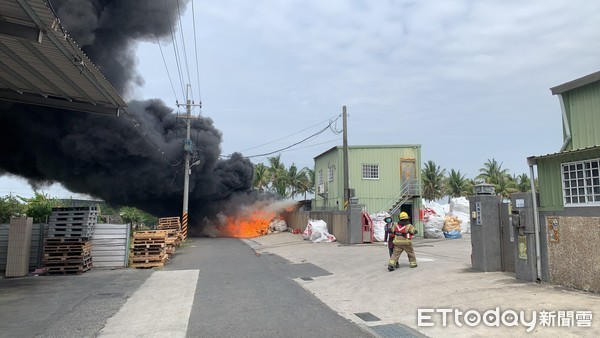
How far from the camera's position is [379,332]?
19.4ft

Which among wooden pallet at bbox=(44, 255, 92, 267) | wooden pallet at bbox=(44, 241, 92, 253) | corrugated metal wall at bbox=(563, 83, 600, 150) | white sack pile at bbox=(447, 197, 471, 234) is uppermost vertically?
corrugated metal wall at bbox=(563, 83, 600, 150)

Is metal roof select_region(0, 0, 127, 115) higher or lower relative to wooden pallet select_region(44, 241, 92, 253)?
higher

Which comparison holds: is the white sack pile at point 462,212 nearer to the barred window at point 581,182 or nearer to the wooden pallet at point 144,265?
the wooden pallet at point 144,265

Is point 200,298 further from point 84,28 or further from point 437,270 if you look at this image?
point 84,28

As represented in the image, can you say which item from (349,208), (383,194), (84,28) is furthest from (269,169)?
(84,28)

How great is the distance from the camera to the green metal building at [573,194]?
7137 millimetres

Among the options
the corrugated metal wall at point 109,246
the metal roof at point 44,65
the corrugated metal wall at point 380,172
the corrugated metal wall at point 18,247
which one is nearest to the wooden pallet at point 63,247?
the corrugated metal wall at point 18,247

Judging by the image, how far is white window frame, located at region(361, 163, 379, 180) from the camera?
28.7 metres

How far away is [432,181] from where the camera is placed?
173 ft

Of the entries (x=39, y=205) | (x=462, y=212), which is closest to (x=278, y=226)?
(x=462, y=212)

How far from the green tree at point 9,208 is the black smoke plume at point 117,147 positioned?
292cm

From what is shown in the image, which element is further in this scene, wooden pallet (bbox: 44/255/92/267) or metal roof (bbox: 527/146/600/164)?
wooden pallet (bbox: 44/255/92/267)

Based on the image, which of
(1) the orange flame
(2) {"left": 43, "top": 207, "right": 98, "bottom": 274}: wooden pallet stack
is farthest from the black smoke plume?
(2) {"left": 43, "top": 207, "right": 98, "bottom": 274}: wooden pallet stack

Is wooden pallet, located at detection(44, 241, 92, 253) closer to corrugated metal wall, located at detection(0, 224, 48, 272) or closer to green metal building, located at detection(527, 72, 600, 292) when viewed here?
corrugated metal wall, located at detection(0, 224, 48, 272)
